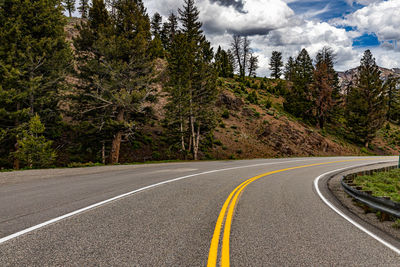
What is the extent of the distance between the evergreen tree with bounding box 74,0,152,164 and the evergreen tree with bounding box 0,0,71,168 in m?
1.89

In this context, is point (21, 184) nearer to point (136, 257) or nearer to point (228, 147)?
point (136, 257)

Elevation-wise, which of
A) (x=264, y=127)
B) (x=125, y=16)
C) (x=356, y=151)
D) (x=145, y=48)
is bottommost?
(x=356, y=151)

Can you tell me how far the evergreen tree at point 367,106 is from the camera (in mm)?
38625

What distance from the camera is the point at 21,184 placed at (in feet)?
25.8

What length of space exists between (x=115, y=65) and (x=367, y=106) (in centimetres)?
4372

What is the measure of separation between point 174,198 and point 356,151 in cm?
4165

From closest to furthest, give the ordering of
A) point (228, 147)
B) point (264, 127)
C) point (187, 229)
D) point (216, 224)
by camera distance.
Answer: point (187, 229), point (216, 224), point (228, 147), point (264, 127)

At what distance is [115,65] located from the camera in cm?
1708

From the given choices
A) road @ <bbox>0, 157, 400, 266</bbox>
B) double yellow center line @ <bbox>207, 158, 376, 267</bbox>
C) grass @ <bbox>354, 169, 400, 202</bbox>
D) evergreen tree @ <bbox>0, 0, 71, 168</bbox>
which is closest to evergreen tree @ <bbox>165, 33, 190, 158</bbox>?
evergreen tree @ <bbox>0, 0, 71, 168</bbox>

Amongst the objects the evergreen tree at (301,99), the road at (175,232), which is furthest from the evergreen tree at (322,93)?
the road at (175,232)

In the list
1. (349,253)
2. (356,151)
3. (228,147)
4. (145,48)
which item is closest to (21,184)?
(349,253)

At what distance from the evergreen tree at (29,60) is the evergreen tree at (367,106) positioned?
152 ft

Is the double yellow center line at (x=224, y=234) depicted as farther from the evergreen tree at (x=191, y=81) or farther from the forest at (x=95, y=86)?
the evergreen tree at (x=191, y=81)

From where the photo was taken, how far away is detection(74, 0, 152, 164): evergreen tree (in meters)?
16.7
